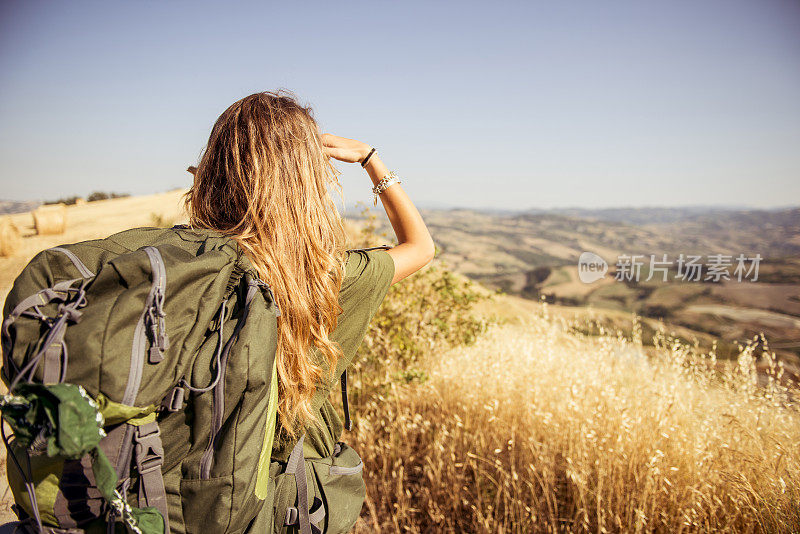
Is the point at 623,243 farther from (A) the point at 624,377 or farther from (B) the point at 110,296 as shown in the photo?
(B) the point at 110,296

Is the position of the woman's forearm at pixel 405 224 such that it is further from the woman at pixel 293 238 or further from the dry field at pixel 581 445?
the dry field at pixel 581 445

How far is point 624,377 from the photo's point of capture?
3.47 m

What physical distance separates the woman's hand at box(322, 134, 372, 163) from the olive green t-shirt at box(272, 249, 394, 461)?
0.49 meters

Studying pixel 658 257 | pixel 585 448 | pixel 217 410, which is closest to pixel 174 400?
pixel 217 410

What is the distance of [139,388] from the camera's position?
982 millimetres

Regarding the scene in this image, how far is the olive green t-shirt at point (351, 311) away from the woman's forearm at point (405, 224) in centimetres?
17

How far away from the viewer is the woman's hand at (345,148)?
1.86 meters

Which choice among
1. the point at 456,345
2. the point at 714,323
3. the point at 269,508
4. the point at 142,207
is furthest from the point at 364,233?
the point at 714,323

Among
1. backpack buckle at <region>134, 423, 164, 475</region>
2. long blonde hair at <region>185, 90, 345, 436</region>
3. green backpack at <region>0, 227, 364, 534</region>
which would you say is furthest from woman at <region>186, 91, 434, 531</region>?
backpack buckle at <region>134, 423, 164, 475</region>

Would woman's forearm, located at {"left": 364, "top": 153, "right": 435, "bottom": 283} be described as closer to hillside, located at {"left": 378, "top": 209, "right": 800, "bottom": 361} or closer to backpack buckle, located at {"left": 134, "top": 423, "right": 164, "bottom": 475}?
backpack buckle, located at {"left": 134, "top": 423, "right": 164, "bottom": 475}

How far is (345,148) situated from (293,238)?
0.65 m

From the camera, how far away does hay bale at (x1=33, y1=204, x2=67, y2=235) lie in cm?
972

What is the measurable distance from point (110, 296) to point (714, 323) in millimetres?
17882

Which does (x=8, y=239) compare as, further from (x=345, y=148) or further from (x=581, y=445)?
(x=581, y=445)
